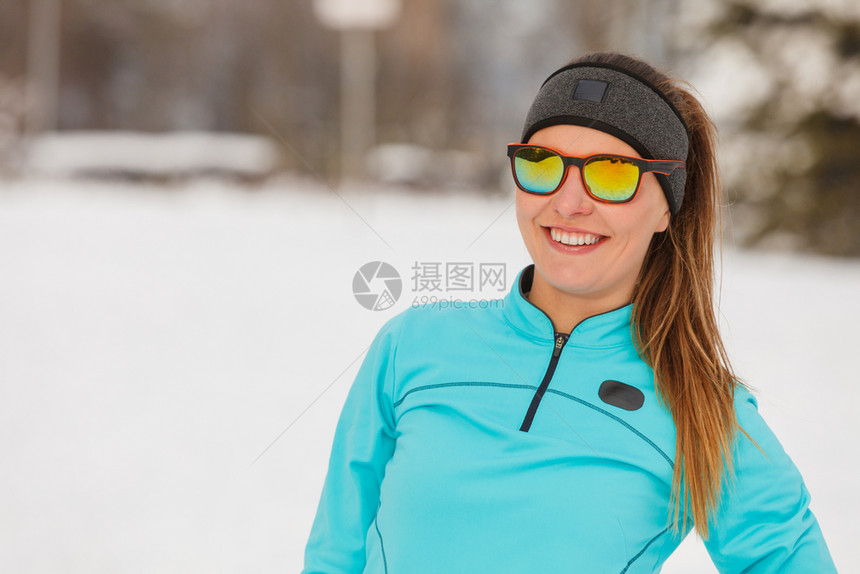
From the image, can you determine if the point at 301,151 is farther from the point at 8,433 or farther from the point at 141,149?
the point at 8,433

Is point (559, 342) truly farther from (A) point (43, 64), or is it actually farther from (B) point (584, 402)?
(A) point (43, 64)

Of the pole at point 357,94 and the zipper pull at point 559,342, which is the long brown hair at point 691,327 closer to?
the zipper pull at point 559,342

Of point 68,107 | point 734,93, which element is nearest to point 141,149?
point 68,107

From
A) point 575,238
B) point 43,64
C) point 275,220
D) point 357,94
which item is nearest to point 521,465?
point 575,238

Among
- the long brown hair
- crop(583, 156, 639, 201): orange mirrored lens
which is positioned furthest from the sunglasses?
the long brown hair

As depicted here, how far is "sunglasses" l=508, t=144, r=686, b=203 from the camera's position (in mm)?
1099

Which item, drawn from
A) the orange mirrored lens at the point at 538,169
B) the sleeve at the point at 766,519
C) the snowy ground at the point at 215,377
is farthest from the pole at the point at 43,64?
the sleeve at the point at 766,519

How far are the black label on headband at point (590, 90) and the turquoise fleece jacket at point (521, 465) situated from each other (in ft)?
1.04

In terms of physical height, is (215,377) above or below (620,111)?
below

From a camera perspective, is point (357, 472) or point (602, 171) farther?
point (357, 472)

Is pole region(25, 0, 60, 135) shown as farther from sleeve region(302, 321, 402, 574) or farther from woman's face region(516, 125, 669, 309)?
woman's face region(516, 125, 669, 309)

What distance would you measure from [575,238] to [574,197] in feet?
0.20

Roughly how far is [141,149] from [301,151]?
2926 mm

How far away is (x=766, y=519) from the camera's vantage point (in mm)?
1041
